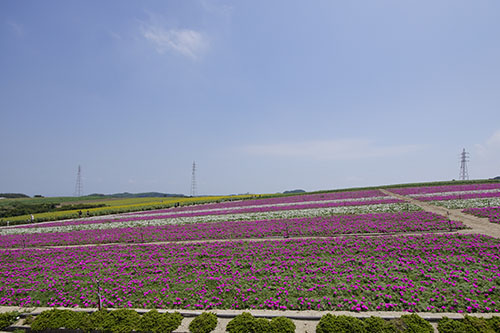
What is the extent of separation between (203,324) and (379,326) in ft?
15.5

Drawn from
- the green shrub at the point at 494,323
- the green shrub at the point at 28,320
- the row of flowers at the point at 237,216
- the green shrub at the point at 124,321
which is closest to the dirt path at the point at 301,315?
the green shrub at the point at 28,320

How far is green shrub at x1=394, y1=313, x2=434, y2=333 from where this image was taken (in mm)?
5863

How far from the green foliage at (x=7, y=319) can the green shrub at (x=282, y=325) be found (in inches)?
334

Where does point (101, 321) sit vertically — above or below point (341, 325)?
below

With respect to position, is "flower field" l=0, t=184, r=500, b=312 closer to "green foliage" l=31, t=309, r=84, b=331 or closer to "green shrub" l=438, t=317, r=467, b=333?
"green shrub" l=438, t=317, r=467, b=333

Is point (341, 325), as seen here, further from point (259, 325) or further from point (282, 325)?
point (259, 325)


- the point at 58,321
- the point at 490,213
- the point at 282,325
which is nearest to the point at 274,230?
the point at 282,325

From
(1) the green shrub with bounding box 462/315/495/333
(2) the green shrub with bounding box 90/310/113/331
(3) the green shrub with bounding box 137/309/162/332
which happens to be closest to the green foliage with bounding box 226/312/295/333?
(3) the green shrub with bounding box 137/309/162/332

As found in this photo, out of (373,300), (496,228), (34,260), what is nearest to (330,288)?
(373,300)

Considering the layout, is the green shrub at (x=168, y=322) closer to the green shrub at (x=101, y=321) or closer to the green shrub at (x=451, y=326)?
the green shrub at (x=101, y=321)

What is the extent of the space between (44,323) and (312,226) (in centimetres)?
1592

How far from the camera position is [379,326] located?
604 centimetres

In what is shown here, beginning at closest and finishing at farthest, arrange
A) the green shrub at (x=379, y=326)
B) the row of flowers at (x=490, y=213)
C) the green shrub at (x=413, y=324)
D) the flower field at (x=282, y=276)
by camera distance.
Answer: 1. the green shrub at (x=413, y=324)
2. the green shrub at (x=379, y=326)
3. the flower field at (x=282, y=276)
4. the row of flowers at (x=490, y=213)

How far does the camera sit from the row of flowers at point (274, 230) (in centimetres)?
1617
